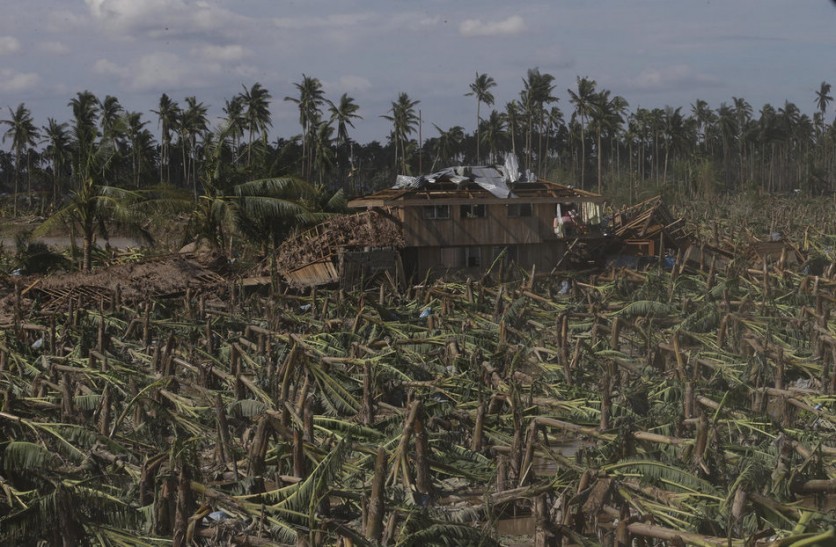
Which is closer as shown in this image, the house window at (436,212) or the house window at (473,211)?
the house window at (436,212)

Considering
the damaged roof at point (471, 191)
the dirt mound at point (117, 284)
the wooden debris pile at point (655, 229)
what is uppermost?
the damaged roof at point (471, 191)

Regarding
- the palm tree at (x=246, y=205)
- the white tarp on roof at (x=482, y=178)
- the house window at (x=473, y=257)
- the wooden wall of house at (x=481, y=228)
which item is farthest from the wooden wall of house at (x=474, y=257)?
the palm tree at (x=246, y=205)

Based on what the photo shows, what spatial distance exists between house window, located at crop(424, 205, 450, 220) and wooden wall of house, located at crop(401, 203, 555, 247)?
3.9 inches

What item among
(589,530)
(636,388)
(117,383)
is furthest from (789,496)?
(117,383)

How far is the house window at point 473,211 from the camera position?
30766 mm

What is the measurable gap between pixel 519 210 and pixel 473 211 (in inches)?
53.1

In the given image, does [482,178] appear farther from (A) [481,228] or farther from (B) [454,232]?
(B) [454,232]

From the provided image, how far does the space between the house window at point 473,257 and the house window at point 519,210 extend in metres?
1.42

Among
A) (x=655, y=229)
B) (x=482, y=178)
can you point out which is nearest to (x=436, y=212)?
(x=482, y=178)

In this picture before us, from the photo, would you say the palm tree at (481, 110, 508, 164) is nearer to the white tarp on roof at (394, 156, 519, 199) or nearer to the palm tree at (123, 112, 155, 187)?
the palm tree at (123, 112, 155, 187)

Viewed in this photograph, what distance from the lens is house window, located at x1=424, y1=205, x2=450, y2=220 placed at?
30312 millimetres

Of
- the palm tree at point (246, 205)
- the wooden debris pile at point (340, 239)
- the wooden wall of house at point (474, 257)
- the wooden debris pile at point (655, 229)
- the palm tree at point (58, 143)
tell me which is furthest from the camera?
the palm tree at point (58, 143)

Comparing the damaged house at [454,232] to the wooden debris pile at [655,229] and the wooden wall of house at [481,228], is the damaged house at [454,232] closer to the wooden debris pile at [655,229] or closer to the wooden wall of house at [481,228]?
the wooden wall of house at [481,228]

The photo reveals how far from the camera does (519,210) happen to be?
102 ft
